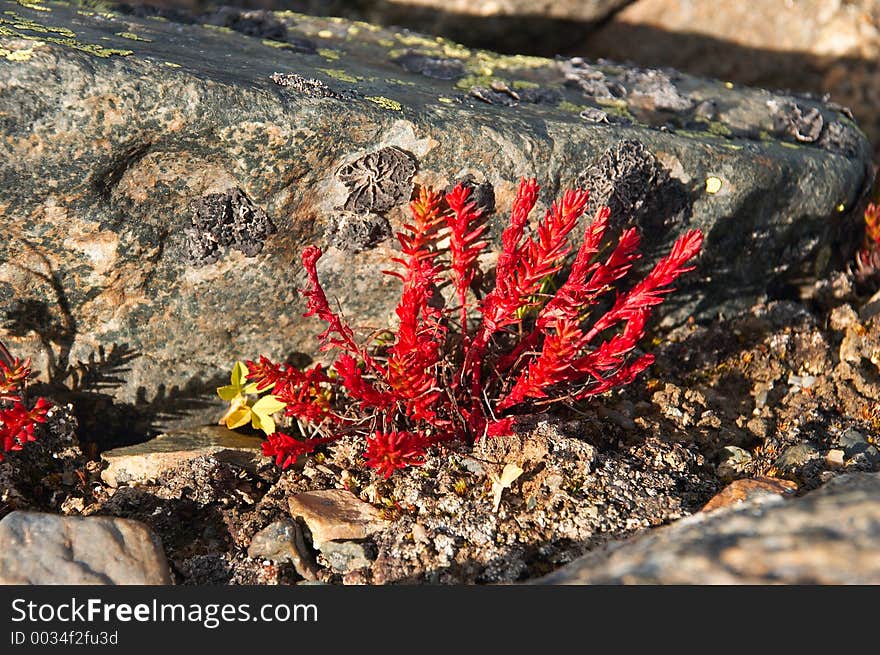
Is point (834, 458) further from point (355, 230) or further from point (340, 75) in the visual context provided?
point (340, 75)

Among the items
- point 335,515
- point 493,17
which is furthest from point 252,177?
point 493,17

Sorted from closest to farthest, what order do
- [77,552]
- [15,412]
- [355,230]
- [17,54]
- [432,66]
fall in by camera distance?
[77,552] < [17,54] < [15,412] < [355,230] < [432,66]

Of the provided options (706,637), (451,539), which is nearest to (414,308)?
(451,539)

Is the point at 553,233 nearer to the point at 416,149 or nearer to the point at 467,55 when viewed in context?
the point at 416,149

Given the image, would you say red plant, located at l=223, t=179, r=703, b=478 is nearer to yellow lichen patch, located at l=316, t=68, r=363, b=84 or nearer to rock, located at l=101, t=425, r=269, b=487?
rock, located at l=101, t=425, r=269, b=487

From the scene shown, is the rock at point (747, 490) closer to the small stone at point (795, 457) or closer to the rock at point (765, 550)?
the small stone at point (795, 457)

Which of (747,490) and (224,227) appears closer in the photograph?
(747,490)

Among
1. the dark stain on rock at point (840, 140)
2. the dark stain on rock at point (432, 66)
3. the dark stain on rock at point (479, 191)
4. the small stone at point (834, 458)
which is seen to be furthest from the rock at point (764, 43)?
the small stone at point (834, 458)
